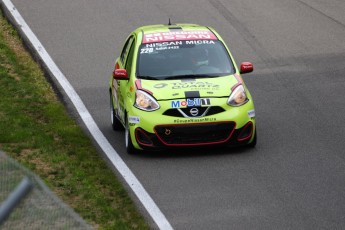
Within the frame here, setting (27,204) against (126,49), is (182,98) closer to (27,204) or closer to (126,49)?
(126,49)

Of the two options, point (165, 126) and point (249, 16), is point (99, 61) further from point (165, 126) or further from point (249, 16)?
point (165, 126)

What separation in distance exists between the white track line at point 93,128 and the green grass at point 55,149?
178mm

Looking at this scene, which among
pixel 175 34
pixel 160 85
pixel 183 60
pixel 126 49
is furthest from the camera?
pixel 126 49

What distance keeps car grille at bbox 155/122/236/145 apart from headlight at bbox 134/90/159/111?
10.8 inches

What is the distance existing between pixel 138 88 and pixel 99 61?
6.58m

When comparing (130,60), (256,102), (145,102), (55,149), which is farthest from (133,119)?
(256,102)

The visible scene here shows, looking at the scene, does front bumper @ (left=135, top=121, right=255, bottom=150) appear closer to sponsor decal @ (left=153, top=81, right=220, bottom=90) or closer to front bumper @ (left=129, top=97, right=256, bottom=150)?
front bumper @ (left=129, top=97, right=256, bottom=150)

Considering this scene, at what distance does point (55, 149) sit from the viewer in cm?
1264

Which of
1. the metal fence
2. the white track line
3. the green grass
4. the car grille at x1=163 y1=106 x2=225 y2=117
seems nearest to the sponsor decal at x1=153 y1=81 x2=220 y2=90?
the car grille at x1=163 y1=106 x2=225 y2=117

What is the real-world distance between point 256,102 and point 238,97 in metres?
3.16

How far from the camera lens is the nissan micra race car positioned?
12352 mm

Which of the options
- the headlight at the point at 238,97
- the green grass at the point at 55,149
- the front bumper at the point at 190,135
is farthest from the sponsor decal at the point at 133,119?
the headlight at the point at 238,97

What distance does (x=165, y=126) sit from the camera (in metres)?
12.4

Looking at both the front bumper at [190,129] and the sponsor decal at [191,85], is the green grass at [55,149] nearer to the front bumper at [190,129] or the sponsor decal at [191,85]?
the front bumper at [190,129]
